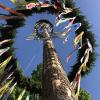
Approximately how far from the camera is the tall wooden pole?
5.87m

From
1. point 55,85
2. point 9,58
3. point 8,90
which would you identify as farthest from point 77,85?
point 9,58

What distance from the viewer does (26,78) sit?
13383 mm

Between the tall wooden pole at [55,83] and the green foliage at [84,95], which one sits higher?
the tall wooden pole at [55,83]

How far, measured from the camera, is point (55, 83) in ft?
20.7

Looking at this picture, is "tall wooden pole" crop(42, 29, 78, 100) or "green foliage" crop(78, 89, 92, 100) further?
"green foliage" crop(78, 89, 92, 100)

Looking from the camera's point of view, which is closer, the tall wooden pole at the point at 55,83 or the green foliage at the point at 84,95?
the tall wooden pole at the point at 55,83

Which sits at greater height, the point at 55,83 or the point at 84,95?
the point at 55,83

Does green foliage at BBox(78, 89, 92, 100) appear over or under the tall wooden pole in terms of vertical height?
under

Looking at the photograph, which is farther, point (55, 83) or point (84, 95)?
point (84, 95)

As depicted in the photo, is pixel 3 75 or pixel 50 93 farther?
pixel 3 75

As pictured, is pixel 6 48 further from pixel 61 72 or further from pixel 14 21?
pixel 61 72

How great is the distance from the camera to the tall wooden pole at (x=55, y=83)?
5867mm

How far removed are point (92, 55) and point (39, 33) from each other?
214 centimetres

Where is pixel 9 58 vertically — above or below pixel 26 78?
above
